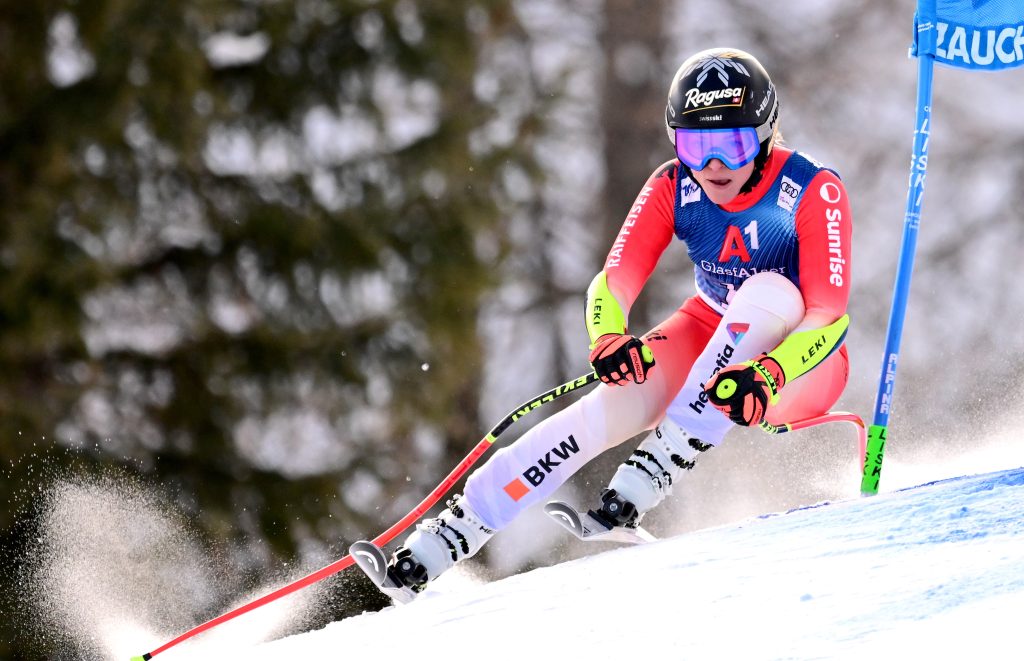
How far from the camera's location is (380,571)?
3.39m

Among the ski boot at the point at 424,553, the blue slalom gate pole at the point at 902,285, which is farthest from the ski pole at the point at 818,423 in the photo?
the ski boot at the point at 424,553

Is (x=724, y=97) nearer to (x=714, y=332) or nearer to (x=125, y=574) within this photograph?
(x=714, y=332)

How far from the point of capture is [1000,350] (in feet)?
42.6

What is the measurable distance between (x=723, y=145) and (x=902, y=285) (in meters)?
0.86

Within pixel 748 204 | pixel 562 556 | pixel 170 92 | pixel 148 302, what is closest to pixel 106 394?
pixel 148 302

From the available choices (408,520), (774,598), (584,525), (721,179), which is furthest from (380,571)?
(721,179)

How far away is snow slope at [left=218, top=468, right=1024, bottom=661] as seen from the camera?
2.11 meters

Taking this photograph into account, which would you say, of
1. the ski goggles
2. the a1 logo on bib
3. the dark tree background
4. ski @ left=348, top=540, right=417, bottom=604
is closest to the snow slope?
ski @ left=348, top=540, right=417, bottom=604

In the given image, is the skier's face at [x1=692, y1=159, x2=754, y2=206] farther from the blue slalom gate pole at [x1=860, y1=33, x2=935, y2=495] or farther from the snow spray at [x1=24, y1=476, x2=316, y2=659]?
the snow spray at [x1=24, y1=476, x2=316, y2=659]

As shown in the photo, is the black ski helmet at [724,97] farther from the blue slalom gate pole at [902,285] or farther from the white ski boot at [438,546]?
the white ski boot at [438,546]

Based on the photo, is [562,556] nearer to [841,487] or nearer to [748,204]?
[841,487]

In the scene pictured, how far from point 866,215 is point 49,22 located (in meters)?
7.89

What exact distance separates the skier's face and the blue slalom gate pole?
2.12ft

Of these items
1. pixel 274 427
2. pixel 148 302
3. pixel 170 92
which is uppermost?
pixel 170 92
